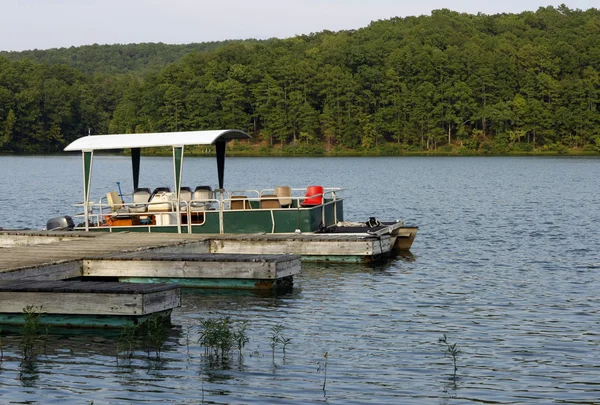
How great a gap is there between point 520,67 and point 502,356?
132m

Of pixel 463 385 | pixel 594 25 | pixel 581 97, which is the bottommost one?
pixel 463 385

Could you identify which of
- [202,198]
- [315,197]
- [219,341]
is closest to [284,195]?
[315,197]

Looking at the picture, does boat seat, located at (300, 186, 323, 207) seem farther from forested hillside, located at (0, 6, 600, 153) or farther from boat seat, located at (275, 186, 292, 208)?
forested hillside, located at (0, 6, 600, 153)

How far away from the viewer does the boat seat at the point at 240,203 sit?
1005 inches

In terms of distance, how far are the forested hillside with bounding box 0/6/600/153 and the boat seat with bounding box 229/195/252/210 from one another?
4282 inches

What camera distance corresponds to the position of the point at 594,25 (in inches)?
6063

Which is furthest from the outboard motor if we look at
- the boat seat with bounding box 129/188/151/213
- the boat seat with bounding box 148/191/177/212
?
the boat seat with bounding box 148/191/177/212

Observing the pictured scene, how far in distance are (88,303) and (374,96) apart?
132 metres

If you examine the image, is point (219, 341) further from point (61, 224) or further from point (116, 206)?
point (61, 224)

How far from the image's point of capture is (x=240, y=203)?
26.2 metres

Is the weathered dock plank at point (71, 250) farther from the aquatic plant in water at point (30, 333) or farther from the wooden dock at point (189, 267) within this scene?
the aquatic plant in water at point (30, 333)

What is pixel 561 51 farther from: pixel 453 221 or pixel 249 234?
pixel 249 234

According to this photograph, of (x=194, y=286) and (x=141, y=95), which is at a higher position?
(x=141, y=95)

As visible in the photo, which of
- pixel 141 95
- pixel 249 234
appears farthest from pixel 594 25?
pixel 249 234
